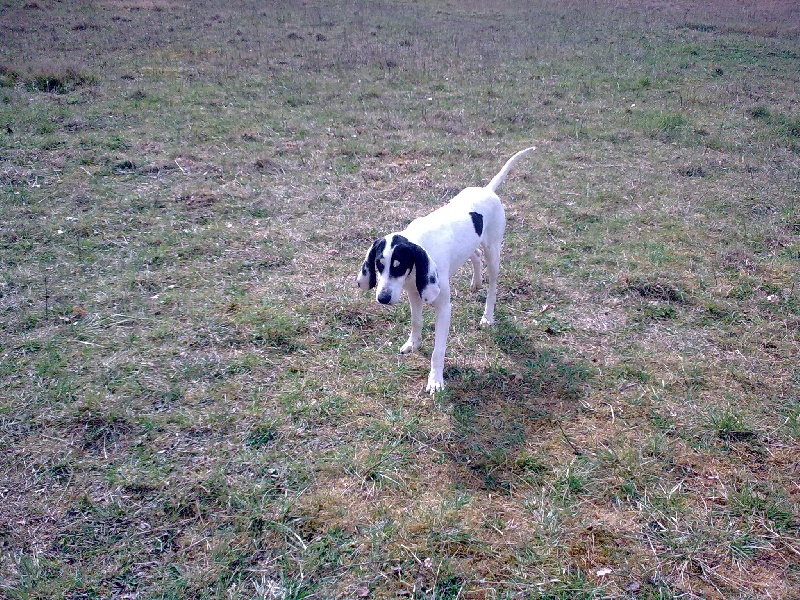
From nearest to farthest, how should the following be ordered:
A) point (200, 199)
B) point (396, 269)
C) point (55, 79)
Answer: point (396, 269)
point (200, 199)
point (55, 79)

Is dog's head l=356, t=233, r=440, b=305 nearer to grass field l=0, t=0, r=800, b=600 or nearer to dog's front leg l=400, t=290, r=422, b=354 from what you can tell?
dog's front leg l=400, t=290, r=422, b=354

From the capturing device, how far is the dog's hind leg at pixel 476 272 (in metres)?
4.95

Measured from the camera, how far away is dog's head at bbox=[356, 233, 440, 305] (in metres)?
3.43

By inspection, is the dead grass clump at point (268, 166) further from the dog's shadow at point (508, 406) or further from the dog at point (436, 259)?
the dog's shadow at point (508, 406)

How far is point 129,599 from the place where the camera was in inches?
104

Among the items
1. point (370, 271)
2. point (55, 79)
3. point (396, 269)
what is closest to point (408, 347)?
point (370, 271)

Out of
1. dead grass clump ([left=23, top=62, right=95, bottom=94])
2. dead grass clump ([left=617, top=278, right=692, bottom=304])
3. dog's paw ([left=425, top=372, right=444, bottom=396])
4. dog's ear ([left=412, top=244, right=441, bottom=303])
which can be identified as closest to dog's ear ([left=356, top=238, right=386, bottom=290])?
dog's ear ([left=412, top=244, right=441, bottom=303])

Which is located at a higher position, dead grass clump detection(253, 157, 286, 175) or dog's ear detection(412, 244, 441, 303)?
dog's ear detection(412, 244, 441, 303)

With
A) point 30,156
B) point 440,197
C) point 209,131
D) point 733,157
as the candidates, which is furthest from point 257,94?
point 733,157

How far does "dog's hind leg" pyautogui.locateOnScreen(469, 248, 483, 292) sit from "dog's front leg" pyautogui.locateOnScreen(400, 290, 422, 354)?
35.0 inches

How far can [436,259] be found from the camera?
385 centimetres

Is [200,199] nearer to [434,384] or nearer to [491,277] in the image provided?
[491,277]

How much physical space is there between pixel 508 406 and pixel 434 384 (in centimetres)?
46

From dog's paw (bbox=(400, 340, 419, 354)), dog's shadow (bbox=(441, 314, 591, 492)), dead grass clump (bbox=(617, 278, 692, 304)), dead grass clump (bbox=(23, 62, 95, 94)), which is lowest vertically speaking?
dog's shadow (bbox=(441, 314, 591, 492))
